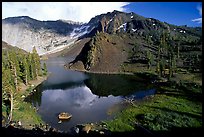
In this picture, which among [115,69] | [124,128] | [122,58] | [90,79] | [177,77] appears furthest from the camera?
[122,58]

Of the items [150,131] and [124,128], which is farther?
[124,128]

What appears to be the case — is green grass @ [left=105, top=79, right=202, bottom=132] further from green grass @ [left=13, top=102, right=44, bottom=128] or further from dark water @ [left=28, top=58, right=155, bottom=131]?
green grass @ [left=13, top=102, right=44, bottom=128]

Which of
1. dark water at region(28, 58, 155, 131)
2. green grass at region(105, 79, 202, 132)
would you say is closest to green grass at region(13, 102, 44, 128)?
dark water at region(28, 58, 155, 131)

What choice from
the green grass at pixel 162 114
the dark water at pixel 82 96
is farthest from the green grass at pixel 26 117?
the green grass at pixel 162 114

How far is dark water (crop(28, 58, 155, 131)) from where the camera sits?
124 ft

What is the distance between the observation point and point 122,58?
103 meters

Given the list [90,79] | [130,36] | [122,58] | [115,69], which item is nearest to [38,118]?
[90,79]

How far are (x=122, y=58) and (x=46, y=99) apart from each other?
56.7m

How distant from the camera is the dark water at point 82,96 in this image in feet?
124

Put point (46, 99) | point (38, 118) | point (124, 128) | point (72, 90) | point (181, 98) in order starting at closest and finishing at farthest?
1. point (124, 128)
2. point (38, 118)
3. point (181, 98)
4. point (46, 99)
5. point (72, 90)

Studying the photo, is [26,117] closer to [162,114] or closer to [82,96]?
[162,114]

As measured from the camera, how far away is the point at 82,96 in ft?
178

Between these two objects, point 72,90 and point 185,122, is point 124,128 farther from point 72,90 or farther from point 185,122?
point 72,90

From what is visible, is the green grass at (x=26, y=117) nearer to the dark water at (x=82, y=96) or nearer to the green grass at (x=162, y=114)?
the dark water at (x=82, y=96)
